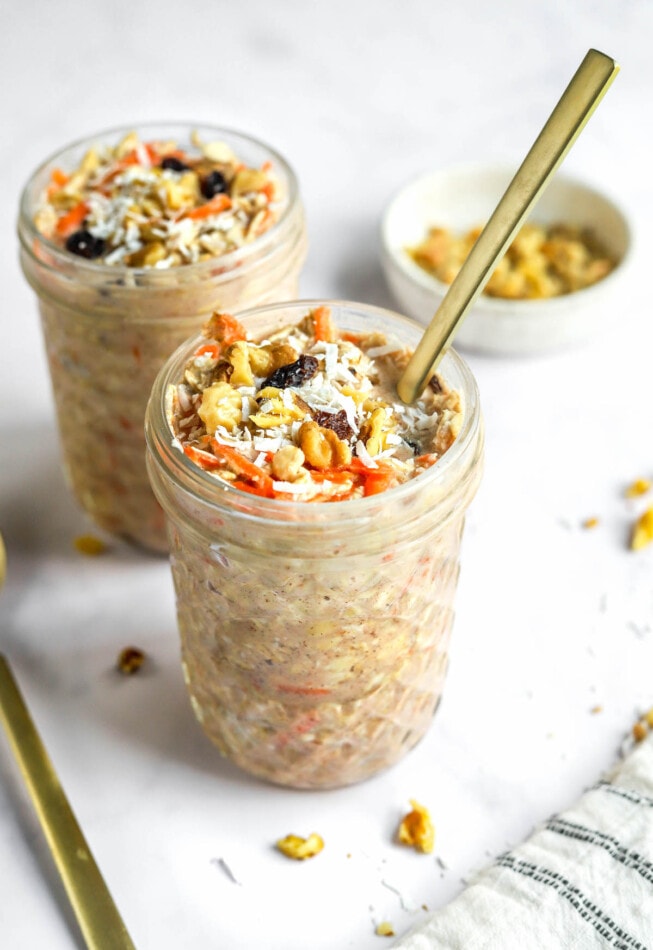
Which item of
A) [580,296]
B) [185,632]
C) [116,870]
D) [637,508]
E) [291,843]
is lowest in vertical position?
[116,870]

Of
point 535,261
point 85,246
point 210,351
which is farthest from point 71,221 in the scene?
point 535,261

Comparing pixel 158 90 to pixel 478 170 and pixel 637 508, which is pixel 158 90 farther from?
pixel 637 508

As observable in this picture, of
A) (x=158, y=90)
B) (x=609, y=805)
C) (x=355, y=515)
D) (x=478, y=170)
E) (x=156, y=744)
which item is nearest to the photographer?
(x=355, y=515)

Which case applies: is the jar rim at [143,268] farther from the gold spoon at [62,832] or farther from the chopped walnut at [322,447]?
the gold spoon at [62,832]

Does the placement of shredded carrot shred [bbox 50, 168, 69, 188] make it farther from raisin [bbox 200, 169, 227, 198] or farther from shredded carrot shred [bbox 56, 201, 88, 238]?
raisin [bbox 200, 169, 227, 198]

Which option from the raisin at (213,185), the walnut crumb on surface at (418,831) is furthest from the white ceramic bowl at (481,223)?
the walnut crumb on surface at (418,831)

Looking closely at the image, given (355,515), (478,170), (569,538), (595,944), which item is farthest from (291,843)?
(478,170)

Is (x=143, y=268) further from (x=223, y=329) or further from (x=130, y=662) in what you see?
(x=130, y=662)
